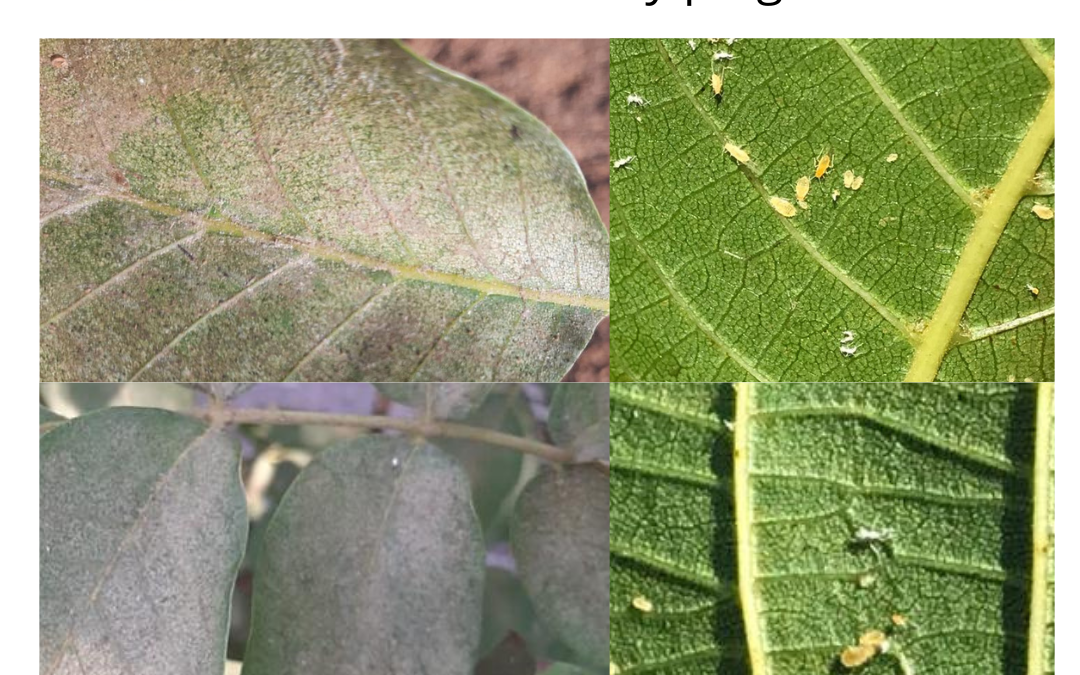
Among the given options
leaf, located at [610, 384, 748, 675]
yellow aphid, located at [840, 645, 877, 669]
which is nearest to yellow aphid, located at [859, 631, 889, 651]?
yellow aphid, located at [840, 645, 877, 669]

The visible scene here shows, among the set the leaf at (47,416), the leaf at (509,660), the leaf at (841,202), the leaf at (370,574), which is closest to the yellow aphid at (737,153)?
the leaf at (841,202)

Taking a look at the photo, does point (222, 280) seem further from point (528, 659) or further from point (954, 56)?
point (954, 56)

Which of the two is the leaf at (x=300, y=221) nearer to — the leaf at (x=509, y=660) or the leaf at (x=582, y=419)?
the leaf at (x=582, y=419)

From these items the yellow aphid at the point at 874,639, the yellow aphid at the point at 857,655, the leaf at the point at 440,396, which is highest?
the leaf at the point at 440,396

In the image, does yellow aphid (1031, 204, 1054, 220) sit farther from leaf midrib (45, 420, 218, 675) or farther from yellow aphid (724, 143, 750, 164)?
leaf midrib (45, 420, 218, 675)

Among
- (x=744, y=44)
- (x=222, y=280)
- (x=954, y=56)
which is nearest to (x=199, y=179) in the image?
(x=222, y=280)

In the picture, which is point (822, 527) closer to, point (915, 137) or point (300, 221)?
point (915, 137)
